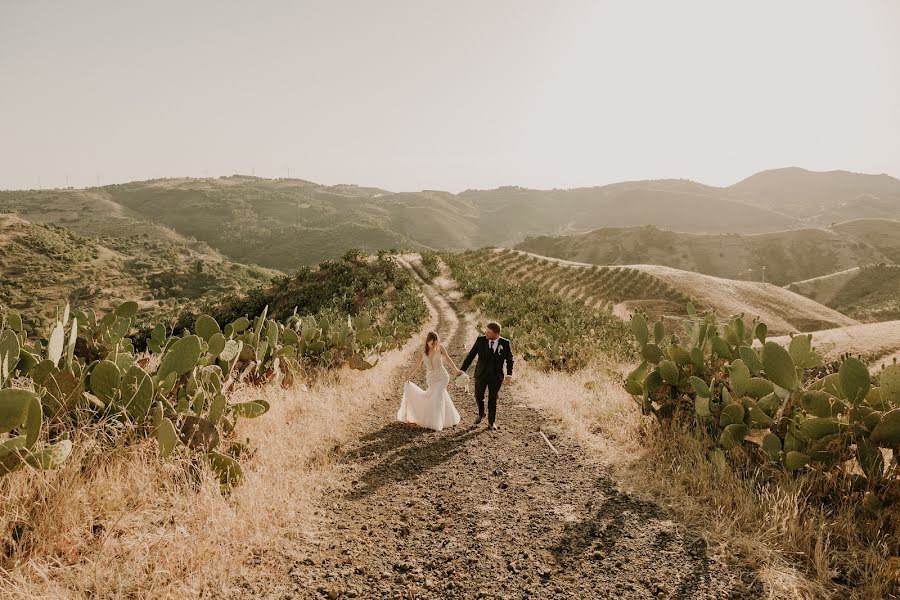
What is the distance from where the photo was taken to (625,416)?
611cm

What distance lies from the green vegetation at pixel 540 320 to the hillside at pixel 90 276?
35.1m

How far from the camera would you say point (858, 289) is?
63.4 meters

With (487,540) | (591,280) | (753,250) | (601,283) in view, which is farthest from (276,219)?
(487,540)

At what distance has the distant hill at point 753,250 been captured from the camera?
8994 cm

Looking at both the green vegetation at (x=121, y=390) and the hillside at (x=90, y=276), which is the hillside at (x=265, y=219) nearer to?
the hillside at (x=90, y=276)

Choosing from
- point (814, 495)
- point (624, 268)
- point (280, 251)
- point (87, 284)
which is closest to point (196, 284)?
point (87, 284)

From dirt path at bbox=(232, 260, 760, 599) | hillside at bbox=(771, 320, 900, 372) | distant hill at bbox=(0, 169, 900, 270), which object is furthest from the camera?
distant hill at bbox=(0, 169, 900, 270)

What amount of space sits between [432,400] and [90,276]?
66817 millimetres

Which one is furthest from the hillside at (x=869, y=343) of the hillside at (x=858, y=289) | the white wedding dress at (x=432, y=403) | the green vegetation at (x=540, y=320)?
the hillside at (x=858, y=289)

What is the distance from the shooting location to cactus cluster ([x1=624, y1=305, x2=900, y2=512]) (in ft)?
11.2

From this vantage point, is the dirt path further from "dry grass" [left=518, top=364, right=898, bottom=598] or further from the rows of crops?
the rows of crops

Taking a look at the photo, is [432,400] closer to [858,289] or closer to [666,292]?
[666,292]

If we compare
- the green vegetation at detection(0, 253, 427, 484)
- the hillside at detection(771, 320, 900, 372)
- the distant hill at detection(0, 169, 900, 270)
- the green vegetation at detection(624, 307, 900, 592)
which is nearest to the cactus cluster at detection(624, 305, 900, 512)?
the green vegetation at detection(624, 307, 900, 592)

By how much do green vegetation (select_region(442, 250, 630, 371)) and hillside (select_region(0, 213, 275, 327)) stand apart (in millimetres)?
35101
